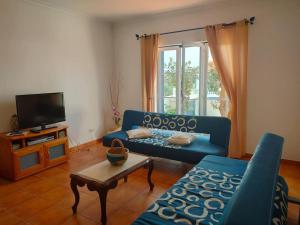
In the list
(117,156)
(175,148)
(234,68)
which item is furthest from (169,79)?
(117,156)

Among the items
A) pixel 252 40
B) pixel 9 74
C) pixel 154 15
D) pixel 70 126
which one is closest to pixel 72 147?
pixel 70 126

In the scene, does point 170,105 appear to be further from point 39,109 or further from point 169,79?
point 39,109

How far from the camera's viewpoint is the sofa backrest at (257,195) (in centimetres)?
95

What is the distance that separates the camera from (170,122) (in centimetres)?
368

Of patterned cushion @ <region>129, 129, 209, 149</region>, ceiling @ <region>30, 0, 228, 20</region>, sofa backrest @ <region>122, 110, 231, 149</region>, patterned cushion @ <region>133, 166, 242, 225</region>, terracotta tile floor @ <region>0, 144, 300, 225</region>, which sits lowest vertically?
terracotta tile floor @ <region>0, 144, 300, 225</region>

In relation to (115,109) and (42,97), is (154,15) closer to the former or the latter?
(115,109)

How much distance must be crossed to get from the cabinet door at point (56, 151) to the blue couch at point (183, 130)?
718 millimetres

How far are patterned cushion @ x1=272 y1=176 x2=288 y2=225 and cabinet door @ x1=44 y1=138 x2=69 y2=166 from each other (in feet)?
10.1

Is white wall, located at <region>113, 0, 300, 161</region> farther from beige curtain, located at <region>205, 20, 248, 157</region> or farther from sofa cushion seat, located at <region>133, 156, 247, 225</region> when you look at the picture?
sofa cushion seat, located at <region>133, 156, 247, 225</region>

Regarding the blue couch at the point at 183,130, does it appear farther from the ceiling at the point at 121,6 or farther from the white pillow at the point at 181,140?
the ceiling at the point at 121,6

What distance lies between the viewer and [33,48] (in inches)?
140

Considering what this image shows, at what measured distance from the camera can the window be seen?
161 inches

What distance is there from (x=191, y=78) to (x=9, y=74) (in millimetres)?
3076

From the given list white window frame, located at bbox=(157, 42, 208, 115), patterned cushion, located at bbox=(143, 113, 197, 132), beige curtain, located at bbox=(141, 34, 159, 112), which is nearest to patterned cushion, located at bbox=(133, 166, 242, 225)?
patterned cushion, located at bbox=(143, 113, 197, 132)
